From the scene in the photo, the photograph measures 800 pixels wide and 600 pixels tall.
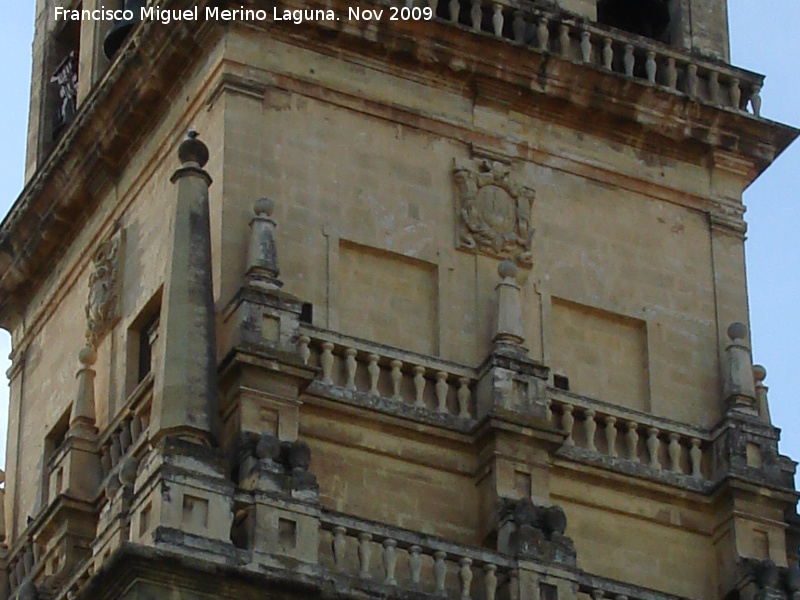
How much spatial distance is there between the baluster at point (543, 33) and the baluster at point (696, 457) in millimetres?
4486

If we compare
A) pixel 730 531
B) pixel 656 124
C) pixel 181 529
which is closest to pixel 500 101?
pixel 656 124

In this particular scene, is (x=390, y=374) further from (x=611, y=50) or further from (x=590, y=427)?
(x=611, y=50)

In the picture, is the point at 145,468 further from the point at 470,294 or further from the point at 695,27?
the point at 695,27

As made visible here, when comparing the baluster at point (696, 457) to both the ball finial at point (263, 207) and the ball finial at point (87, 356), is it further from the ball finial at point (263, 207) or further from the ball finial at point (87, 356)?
the ball finial at point (87, 356)

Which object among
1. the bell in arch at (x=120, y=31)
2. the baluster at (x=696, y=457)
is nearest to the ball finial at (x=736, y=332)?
the baluster at (x=696, y=457)

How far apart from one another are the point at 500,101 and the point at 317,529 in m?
6.50

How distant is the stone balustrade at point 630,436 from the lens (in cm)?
3116

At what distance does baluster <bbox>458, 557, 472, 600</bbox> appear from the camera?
94.1 ft

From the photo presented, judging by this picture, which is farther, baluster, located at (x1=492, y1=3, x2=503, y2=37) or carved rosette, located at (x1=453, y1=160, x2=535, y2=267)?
baluster, located at (x1=492, y1=3, x2=503, y2=37)

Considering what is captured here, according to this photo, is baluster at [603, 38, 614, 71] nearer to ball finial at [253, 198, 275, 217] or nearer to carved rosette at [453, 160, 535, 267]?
carved rosette at [453, 160, 535, 267]

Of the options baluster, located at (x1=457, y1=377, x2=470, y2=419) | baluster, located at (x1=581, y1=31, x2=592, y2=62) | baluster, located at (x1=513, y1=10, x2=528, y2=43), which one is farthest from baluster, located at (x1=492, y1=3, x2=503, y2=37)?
baluster, located at (x1=457, y1=377, x2=470, y2=419)

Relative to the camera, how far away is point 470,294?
3164 centimetres

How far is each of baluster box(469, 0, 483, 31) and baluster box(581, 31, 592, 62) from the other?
1.12 m

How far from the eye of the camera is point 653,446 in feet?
103
